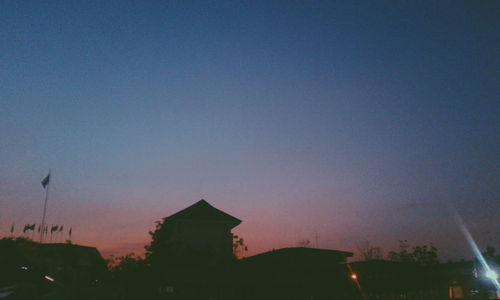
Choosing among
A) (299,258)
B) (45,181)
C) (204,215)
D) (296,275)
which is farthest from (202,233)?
(45,181)

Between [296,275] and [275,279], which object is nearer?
[296,275]

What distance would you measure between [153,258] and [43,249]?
91.8 feet

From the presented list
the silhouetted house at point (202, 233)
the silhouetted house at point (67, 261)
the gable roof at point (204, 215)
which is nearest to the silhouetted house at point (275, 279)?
the silhouetted house at point (202, 233)

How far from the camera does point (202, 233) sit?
34875 mm

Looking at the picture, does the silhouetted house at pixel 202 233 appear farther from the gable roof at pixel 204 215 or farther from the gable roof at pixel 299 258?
the gable roof at pixel 299 258

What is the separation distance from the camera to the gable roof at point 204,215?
35.3 meters

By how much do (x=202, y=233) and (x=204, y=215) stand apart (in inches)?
72.9

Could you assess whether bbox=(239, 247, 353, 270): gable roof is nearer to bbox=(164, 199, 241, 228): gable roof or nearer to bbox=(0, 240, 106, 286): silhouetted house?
bbox=(164, 199, 241, 228): gable roof

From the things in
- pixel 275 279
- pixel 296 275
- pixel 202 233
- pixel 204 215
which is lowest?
pixel 275 279

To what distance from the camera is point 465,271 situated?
1983 cm

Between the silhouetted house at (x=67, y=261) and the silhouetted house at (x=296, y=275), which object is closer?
the silhouetted house at (x=296, y=275)

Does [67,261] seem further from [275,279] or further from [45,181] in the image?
[275,279]

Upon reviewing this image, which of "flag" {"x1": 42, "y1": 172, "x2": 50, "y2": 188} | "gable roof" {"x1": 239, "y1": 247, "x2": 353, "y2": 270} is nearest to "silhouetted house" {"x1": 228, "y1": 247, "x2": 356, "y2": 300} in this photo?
"gable roof" {"x1": 239, "y1": 247, "x2": 353, "y2": 270}

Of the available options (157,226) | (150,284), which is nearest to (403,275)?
(150,284)
